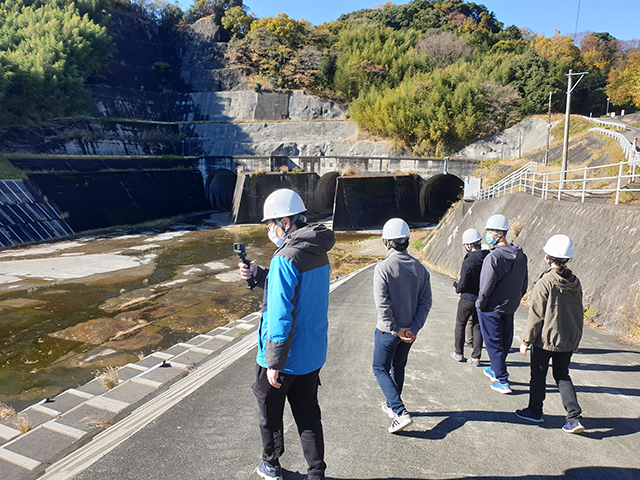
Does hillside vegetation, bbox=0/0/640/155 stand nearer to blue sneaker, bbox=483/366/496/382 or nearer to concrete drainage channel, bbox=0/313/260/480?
blue sneaker, bbox=483/366/496/382

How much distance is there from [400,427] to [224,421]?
1610 mm

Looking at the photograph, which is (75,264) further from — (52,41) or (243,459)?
(52,41)

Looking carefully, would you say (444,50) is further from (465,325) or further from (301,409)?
(301,409)

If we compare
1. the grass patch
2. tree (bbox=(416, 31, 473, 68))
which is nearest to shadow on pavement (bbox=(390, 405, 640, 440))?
the grass patch

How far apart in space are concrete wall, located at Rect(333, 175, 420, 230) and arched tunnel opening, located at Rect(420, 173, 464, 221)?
1930 mm

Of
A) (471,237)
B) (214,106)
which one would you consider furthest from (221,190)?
(471,237)

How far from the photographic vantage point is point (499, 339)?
4117 mm

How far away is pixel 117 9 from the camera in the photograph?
43531 mm

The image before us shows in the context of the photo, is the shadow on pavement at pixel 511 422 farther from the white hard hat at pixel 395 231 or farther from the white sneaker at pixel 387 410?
the white hard hat at pixel 395 231

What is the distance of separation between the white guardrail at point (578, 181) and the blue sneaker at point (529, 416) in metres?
5.90

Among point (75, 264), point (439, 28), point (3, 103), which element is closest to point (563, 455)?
point (75, 264)

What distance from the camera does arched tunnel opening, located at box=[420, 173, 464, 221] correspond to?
29.9m

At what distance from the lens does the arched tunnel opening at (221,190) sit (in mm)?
33900

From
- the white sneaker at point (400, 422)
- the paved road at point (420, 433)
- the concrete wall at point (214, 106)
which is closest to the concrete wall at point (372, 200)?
the concrete wall at point (214, 106)
